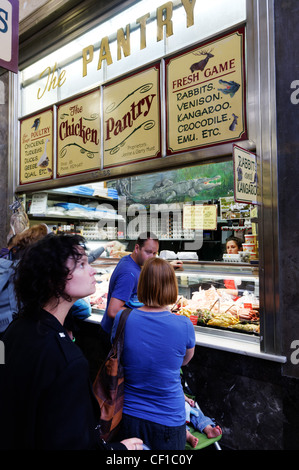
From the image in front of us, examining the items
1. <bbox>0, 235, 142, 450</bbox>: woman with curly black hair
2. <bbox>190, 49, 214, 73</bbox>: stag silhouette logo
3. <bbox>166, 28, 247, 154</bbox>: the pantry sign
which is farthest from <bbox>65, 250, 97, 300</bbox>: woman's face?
<bbox>190, 49, 214, 73</bbox>: stag silhouette logo

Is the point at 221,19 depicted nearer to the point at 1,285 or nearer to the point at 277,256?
the point at 277,256

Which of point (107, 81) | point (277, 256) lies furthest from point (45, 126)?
point (277, 256)

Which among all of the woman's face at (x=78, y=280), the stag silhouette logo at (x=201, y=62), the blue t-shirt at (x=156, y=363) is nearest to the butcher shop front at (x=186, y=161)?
the stag silhouette logo at (x=201, y=62)

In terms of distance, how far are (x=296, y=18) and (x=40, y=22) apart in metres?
3.92

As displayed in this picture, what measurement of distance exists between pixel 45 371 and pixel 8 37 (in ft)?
8.85

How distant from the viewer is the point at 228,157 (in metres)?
3.20

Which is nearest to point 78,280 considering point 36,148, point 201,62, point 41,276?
point 41,276

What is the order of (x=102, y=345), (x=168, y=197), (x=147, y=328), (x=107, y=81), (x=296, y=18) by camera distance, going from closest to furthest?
(x=147, y=328) → (x=296, y=18) → (x=102, y=345) → (x=107, y=81) → (x=168, y=197)

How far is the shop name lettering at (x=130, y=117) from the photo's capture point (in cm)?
389

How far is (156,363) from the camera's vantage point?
1989 millimetres

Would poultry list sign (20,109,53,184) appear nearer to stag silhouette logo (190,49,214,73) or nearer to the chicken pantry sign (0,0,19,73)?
the chicken pantry sign (0,0,19,73)

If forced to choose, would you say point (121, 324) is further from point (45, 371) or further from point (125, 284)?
point (125, 284)

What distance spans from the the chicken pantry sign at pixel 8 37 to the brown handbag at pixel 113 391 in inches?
85.4

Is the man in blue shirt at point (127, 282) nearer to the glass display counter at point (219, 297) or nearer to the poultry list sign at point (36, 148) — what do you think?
the glass display counter at point (219, 297)
